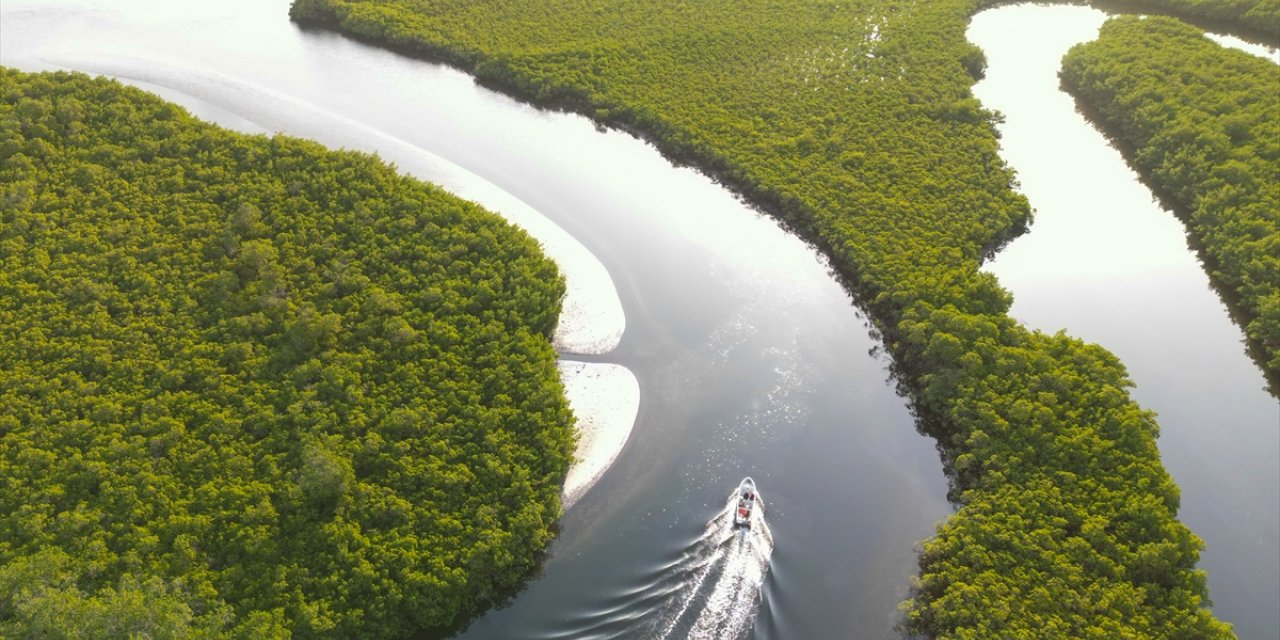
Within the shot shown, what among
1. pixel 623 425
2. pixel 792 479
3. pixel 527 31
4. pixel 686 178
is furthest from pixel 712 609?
pixel 527 31

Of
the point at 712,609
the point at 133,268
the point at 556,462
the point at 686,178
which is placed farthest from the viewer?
the point at 686,178

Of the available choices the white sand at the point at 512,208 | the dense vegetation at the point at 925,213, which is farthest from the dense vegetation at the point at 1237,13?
the white sand at the point at 512,208

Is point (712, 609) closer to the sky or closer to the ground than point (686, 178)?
closer to the ground

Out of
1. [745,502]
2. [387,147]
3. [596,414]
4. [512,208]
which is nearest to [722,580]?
[745,502]

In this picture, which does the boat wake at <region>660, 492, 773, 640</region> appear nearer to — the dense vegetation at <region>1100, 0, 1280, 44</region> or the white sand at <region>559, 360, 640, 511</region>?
the white sand at <region>559, 360, 640, 511</region>

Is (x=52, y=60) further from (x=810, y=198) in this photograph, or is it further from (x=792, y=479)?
(x=792, y=479)

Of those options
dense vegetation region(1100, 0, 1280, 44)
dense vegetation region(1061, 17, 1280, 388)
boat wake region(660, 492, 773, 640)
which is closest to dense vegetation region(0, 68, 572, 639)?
boat wake region(660, 492, 773, 640)

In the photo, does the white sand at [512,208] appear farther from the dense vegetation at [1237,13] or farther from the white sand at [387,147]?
Answer: the dense vegetation at [1237,13]
